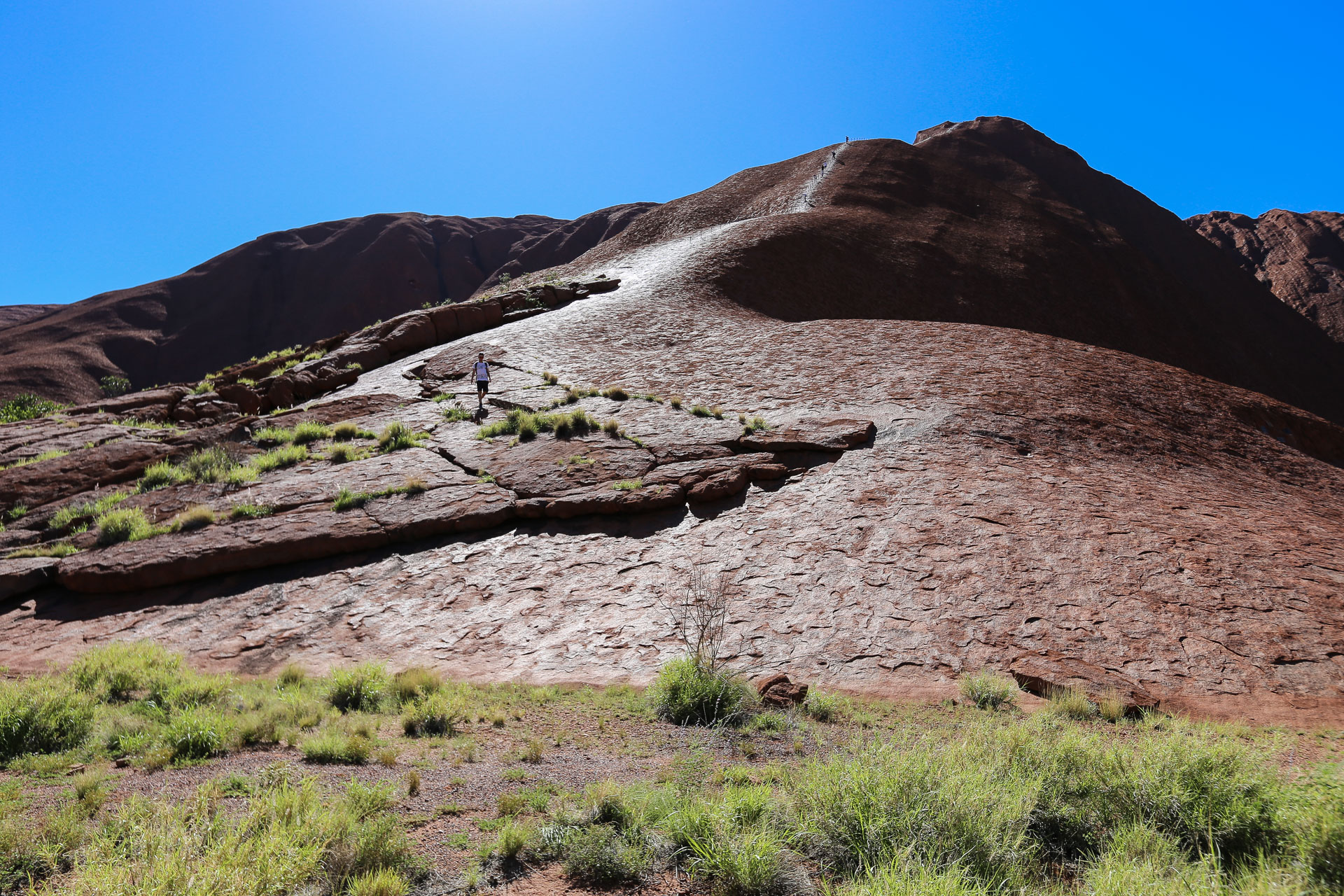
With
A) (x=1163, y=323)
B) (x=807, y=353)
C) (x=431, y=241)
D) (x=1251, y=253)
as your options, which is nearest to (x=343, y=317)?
(x=431, y=241)

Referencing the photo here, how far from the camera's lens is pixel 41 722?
5.75 metres

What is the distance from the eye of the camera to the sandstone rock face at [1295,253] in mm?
60469

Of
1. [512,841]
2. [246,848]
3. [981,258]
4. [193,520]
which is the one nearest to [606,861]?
[512,841]

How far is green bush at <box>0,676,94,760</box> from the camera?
5.56 m

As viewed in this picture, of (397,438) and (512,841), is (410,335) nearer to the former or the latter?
(397,438)

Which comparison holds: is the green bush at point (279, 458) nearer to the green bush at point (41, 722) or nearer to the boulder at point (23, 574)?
the boulder at point (23, 574)

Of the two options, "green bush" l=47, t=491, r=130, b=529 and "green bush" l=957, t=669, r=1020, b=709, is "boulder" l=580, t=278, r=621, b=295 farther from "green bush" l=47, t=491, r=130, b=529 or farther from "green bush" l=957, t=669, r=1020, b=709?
"green bush" l=957, t=669, r=1020, b=709

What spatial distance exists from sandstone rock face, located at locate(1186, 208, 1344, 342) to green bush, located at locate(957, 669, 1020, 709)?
6797cm

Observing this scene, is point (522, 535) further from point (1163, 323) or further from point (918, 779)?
point (1163, 323)

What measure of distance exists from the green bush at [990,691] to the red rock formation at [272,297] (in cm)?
6632

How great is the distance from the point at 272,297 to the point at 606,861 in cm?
9139

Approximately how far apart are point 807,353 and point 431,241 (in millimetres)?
83076

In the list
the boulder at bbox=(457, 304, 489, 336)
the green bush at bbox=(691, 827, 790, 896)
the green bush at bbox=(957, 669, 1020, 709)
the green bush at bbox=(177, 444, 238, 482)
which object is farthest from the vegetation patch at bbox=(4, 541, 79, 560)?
the boulder at bbox=(457, 304, 489, 336)

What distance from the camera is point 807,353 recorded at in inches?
784
